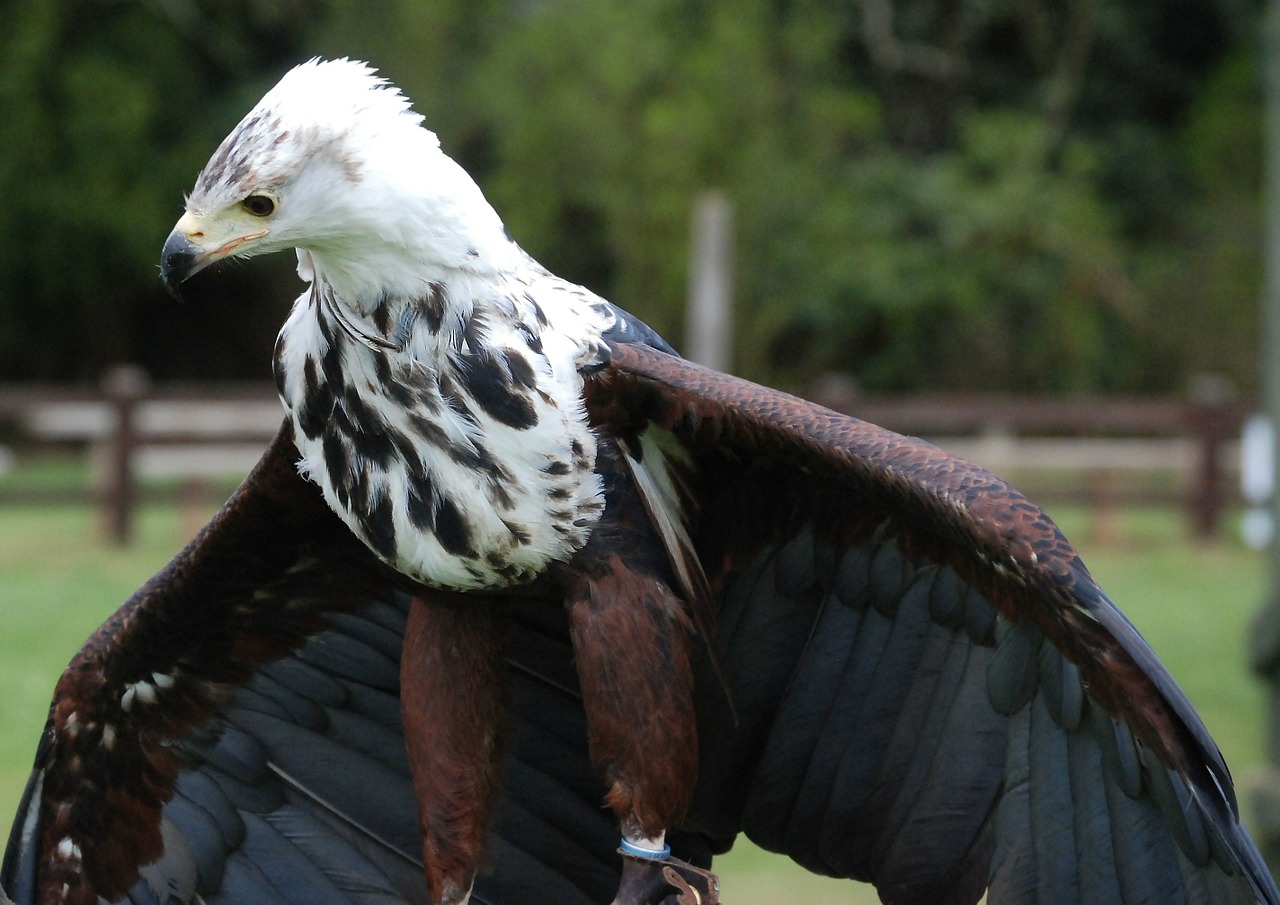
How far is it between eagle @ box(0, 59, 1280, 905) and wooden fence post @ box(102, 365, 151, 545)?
9.10 meters

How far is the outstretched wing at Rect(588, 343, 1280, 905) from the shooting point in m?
2.67

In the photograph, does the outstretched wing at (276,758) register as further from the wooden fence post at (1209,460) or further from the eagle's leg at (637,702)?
the wooden fence post at (1209,460)

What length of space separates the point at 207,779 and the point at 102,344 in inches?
739

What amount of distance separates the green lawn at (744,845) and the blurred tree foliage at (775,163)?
447cm

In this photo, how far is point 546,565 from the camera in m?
2.97

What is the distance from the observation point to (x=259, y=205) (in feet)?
8.75

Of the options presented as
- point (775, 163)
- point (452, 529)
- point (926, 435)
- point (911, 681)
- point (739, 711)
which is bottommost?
point (739, 711)

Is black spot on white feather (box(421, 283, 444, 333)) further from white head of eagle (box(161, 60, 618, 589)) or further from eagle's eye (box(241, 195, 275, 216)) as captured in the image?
eagle's eye (box(241, 195, 275, 216))

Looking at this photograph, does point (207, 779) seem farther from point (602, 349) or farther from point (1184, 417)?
point (1184, 417)

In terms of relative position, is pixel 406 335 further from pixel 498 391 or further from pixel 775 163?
pixel 775 163

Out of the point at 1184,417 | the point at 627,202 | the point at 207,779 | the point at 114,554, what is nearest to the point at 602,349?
the point at 207,779

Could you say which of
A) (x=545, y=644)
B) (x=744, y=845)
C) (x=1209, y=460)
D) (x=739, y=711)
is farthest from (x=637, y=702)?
(x=1209, y=460)

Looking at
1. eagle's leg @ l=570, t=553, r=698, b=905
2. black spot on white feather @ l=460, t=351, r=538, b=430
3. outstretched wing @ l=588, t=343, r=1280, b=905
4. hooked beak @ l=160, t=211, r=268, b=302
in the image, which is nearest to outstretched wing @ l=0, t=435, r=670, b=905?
Result: outstretched wing @ l=588, t=343, r=1280, b=905

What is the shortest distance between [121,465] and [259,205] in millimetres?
10281
